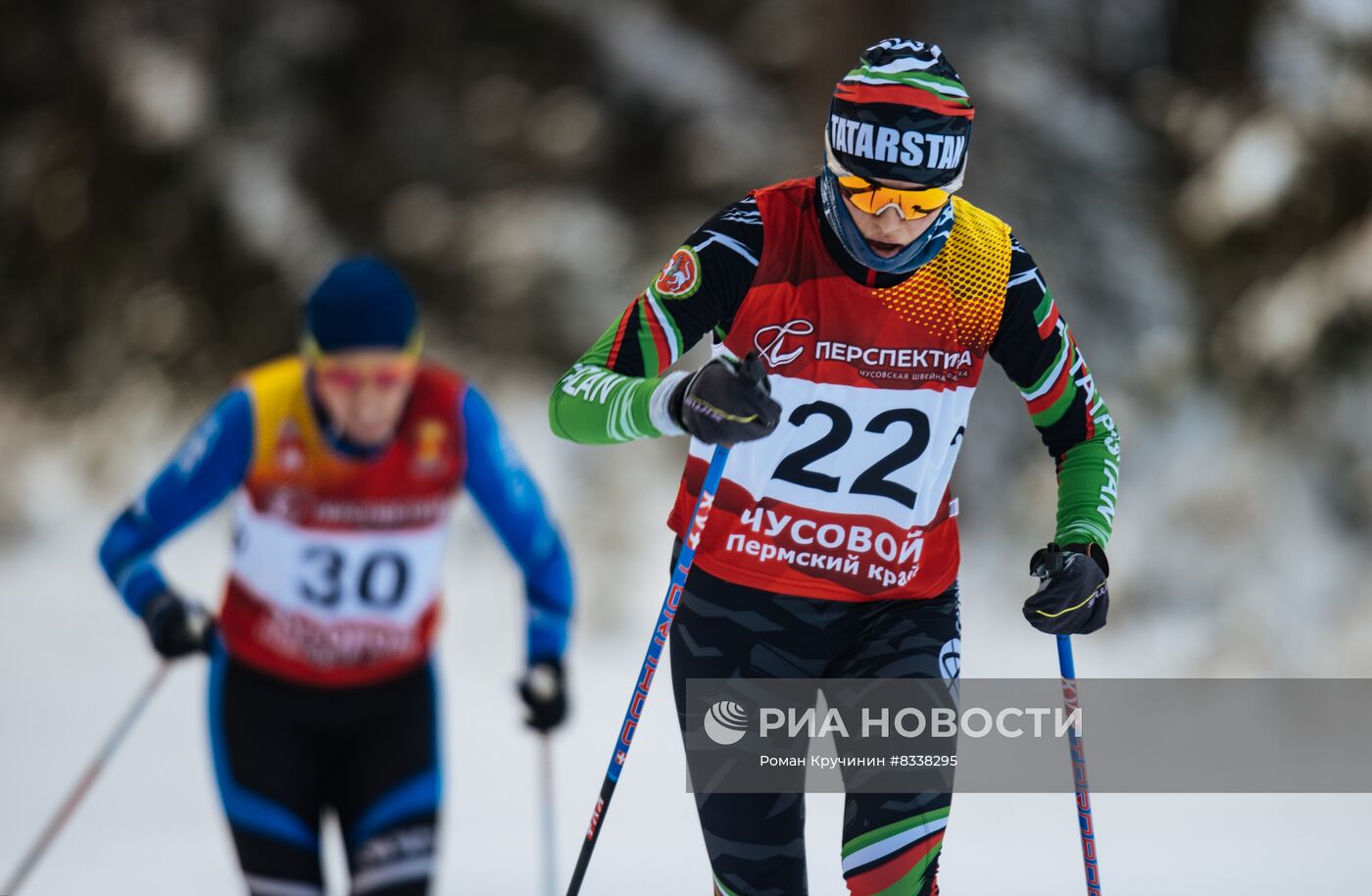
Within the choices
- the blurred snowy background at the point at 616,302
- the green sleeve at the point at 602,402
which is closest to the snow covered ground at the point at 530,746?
the blurred snowy background at the point at 616,302

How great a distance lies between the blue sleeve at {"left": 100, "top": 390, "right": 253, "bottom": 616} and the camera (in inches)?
114

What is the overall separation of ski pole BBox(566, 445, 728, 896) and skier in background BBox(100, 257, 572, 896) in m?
0.21

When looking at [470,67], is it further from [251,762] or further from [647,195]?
[251,762]

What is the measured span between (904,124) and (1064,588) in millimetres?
1044

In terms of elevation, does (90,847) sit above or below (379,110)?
below

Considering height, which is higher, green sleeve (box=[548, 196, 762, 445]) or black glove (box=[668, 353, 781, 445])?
green sleeve (box=[548, 196, 762, 445])

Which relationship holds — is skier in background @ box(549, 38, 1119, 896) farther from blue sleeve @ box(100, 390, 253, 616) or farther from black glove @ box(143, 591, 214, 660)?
black glove @ box(143, 591, 214, 660)

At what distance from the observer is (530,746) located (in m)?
7.90

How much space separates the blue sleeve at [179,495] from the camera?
2885 millimetres

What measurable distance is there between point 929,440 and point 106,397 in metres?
8.94

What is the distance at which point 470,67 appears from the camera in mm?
10945

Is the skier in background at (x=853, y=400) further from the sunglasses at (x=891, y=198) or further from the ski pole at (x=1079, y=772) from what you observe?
the ski pole at (x=1079, y=772)

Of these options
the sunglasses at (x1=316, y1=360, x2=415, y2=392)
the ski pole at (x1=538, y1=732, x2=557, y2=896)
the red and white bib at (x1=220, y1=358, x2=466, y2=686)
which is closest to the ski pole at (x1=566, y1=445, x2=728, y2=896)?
the ski pole at (x1=538, y1=732, x2=557, y2=896)

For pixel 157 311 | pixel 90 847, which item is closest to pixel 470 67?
pixel 157 311
